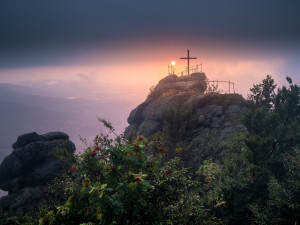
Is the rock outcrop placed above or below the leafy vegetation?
below

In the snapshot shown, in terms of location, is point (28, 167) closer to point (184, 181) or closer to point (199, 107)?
point (199, 107)

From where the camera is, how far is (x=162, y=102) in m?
40.7

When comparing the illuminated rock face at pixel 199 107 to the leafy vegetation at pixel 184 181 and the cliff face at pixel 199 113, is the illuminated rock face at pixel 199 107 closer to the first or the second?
the cliff face at pixel 199 113

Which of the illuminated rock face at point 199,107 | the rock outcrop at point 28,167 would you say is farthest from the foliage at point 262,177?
the rock outcrop at point 28,167

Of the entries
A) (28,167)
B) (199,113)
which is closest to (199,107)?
(199,113)

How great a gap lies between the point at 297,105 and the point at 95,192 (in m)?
32.9

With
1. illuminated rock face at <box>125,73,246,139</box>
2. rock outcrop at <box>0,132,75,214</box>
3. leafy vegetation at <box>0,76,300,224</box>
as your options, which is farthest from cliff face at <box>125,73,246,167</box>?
rock outcrop at <box>0,132,75,214</box>

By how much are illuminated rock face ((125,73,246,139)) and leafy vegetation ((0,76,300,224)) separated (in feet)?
15.8

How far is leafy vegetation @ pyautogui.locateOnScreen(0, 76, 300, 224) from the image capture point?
21.5 feet

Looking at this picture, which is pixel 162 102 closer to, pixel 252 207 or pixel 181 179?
pixel 252 207

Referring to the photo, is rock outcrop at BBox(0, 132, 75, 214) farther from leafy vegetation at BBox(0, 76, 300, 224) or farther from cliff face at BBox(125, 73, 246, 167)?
leafy vegetation at BBox(0, 76, 300, 224)

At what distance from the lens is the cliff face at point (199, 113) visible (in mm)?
24078

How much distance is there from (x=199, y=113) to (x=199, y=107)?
2193 millimetres

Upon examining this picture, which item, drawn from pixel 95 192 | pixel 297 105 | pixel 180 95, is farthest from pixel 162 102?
pixel 95 192
